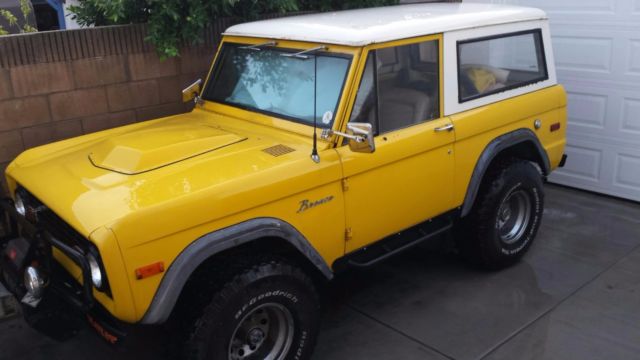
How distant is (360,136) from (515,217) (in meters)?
2.15

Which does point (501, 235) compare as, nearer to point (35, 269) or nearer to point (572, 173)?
point (572, 173)

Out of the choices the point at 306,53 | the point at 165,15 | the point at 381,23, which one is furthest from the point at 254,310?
the point at 165,15

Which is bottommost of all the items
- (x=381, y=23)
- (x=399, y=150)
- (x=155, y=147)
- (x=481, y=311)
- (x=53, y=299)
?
(x=481, y=311)

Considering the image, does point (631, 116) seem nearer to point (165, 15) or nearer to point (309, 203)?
point (309, 203)

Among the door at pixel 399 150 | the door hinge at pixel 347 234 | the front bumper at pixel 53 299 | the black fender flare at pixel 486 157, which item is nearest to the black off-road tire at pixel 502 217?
the black fender flare at pixel 486 157

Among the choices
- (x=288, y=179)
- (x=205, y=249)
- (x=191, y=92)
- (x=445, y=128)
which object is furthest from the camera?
(x=191, y=92)

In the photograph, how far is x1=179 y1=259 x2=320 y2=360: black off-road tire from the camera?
3037 mm

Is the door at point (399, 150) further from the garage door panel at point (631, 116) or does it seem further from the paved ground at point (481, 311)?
the garage door panel at point (631, 116)

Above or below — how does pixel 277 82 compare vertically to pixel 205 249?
above

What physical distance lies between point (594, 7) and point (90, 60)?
4.68 metres

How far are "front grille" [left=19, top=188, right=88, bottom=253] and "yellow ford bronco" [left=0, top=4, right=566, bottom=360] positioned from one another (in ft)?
0.04

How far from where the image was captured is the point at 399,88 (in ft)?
12.7

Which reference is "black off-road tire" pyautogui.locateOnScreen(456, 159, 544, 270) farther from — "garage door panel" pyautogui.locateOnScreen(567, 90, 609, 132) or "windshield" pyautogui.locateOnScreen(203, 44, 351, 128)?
"garage door panel" pyautogui.locateOnScreen(567, 90, 609, 132)

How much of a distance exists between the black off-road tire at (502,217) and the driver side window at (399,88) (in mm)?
837
